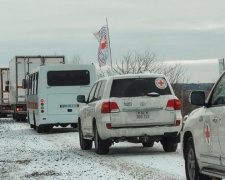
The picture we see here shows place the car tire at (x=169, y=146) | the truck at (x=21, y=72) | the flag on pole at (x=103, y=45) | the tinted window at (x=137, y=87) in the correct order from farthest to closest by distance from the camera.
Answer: the flag on pole at (x=103, y=45) < the truck at (x=21, y=72) < the car tire at (x=169, y=146) < the tinted window at (x=137, y=87)

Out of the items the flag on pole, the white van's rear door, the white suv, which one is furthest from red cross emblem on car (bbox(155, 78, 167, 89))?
the flag on pole

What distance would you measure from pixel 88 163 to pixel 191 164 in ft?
15.0

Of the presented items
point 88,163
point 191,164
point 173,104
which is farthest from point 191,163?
point 173,104

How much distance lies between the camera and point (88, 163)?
47.9ft

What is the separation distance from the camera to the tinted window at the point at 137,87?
55.0 feet

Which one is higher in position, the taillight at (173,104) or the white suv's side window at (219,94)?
the white suv's side window at (219,94)

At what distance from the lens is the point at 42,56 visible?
3778cm

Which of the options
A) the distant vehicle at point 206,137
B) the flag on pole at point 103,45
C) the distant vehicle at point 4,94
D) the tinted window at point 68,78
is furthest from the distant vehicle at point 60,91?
the distant vehicle at point 4,94

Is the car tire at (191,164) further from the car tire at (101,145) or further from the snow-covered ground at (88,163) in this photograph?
the car tire at (101,145)

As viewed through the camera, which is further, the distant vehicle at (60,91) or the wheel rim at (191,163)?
the distant vehicle at (60,91)

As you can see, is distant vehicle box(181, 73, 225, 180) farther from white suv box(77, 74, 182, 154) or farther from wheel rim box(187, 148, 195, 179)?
white suv box(77, 74, 182, 154)

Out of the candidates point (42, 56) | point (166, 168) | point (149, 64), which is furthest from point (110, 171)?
point (149, 64)

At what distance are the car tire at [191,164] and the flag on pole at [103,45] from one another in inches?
1148

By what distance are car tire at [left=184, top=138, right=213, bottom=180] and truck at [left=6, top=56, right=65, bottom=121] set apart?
25821 mm
